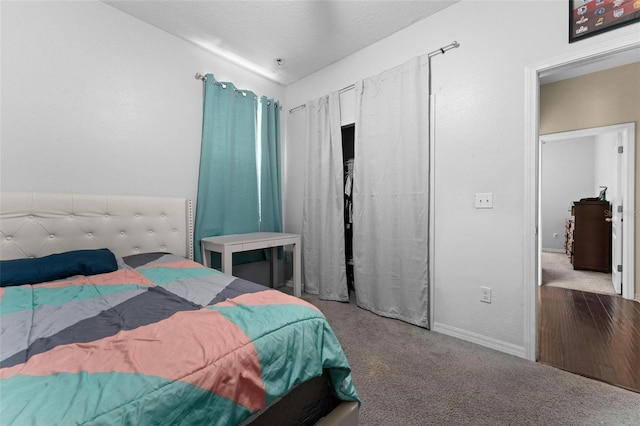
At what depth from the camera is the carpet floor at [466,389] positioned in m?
1.38

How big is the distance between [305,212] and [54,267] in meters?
2.25

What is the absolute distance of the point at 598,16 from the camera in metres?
1.66

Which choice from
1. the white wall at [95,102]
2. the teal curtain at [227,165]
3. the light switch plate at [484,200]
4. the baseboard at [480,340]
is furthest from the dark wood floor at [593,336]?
the white wall at [95,102]

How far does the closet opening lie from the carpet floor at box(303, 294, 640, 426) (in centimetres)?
133

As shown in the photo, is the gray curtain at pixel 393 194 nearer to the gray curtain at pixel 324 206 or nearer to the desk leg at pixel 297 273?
the gray curtain at pixel 324 206

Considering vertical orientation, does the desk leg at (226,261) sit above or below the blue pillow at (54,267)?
below

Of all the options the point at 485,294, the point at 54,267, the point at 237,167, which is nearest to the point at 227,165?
the point at 237,167

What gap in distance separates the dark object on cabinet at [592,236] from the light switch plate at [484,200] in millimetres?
3725

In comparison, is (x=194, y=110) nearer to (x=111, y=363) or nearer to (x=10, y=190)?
(x=10, y=190)

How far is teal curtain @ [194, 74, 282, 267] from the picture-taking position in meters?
2.80

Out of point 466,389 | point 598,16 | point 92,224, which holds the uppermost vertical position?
point 598,16

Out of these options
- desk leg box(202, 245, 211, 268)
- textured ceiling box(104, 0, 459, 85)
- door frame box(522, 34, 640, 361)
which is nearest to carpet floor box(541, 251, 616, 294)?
door frame box(522, 34, 640, 361)

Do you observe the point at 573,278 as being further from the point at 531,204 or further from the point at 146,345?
the point at 146,345

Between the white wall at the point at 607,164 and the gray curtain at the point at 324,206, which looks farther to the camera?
the white wall at the point at 607,164
